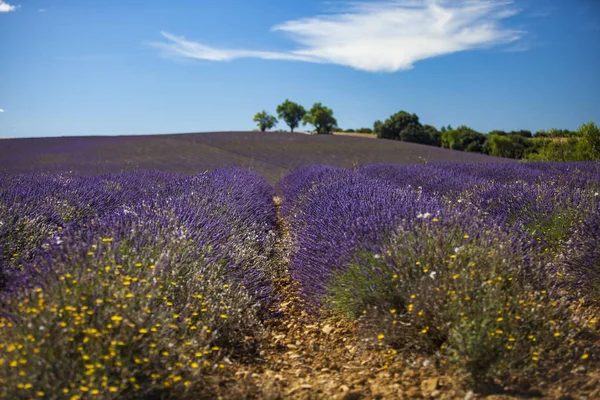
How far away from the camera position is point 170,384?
240 cm

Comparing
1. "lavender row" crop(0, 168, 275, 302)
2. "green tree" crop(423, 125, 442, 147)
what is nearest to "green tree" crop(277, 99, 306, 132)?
"green tree" crop(423, 125, 442, 147)

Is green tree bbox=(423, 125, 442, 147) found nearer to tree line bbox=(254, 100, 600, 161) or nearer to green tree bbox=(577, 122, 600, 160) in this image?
tree line bbox=(254, 100, 600, 161)

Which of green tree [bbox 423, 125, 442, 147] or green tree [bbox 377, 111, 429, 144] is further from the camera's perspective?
green tree [bbox 423, 125, 442, 147]

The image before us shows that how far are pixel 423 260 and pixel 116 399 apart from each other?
5.88 ft

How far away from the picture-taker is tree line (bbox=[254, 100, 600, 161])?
15.9m

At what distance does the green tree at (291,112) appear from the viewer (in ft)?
164

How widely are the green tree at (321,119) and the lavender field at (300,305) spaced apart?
4448cm

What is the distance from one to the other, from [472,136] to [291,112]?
709 inches

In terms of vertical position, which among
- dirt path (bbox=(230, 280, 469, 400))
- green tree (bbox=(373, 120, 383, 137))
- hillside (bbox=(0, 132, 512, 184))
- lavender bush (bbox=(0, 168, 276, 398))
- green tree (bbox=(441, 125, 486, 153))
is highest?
green tree (bbox=(373, 120, 383, 137))

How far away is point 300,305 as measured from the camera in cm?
399

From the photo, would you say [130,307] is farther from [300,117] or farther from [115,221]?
[300,117]

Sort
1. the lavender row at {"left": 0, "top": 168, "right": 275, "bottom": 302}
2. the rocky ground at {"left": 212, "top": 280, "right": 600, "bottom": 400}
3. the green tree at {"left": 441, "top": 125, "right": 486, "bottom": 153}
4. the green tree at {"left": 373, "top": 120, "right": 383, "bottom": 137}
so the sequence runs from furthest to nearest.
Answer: the green tree at {"left": 373, "top": 120, "right": 383, "bottom": 137} < the green tree at {"left": 441, "top": 125, "right": 486, "bottom": 153} < the lavender row at {"left": 0, "top": 168, "right": 275, "bottom": 302} < the rocky ground at {"left": 212, "top": 280, "right": 600, "bottom": 400}

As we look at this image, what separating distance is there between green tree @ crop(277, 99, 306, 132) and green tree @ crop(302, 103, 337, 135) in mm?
1044

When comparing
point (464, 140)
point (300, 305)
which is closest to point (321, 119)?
point (464, 140)
